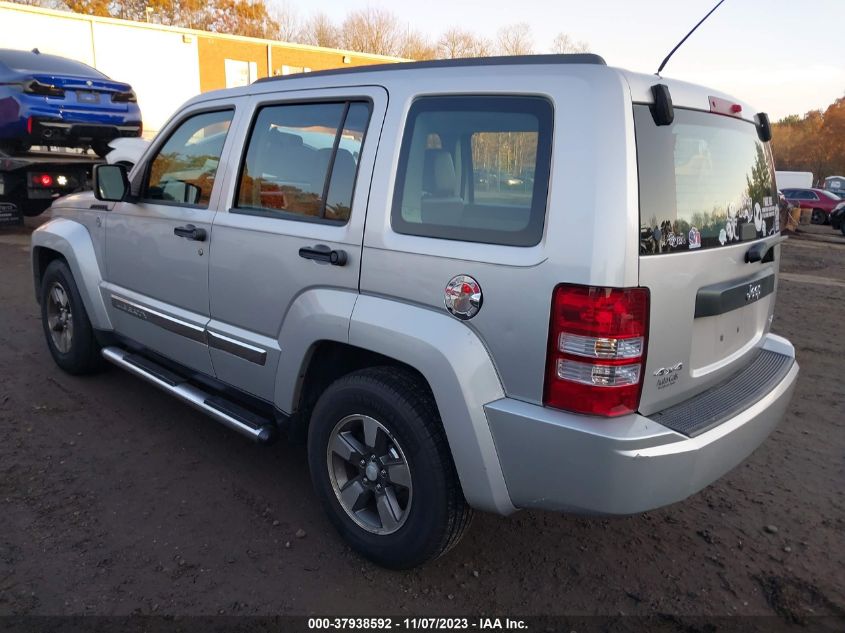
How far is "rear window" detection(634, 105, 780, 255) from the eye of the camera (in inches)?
87.7

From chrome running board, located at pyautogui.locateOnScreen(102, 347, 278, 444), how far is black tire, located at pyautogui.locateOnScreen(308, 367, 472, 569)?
47 cm

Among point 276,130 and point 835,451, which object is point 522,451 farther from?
point 835,451

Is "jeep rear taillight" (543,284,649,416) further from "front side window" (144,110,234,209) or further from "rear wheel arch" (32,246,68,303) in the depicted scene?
"rear wheel arch" (32,246,68,303)

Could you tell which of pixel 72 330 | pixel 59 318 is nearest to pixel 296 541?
pixel 72 330

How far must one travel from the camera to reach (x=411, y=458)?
255 centimetres

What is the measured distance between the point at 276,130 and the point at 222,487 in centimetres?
185

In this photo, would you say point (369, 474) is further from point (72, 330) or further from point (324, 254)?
point (72, 330)

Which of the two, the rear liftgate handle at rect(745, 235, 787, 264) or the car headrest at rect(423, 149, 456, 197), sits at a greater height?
the car headrest at rect(423, 149, 456, 197)

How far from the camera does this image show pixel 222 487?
136 inches

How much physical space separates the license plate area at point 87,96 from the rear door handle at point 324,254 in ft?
29.7

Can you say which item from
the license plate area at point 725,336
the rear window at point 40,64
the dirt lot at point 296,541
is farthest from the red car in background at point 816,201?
the license plate area at point 725,336

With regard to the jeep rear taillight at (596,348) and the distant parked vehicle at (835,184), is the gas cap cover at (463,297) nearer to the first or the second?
the jeep rear taillight at (596,348)

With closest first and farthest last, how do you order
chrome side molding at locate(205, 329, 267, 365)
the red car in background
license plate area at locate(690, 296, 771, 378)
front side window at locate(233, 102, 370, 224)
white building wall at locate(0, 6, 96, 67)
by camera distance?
1. license plate area at locate(690, 296, 771, 378)
2. front side window at locate(233, 102, 370, 224)
3. chrome side molding at locate(205, 329, 267, 365)
4. white building wall at locate(0, 6, 96, 67)
5. the red car in background

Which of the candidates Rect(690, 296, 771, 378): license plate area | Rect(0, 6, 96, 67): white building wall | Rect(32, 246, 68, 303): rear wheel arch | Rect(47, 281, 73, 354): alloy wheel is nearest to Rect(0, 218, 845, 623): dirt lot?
Rect(47, 281, 73, 354): alloy wheel
